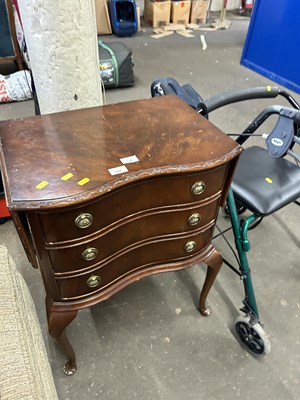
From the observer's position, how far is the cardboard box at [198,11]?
4.81 m

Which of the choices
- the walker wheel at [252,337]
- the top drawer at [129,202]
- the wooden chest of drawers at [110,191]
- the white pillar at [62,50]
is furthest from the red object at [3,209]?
the walker wheel at [252,337]

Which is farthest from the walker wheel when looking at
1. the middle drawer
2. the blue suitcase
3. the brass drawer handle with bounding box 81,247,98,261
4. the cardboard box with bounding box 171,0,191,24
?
the cardboard box with bounding box 171,0,191,24

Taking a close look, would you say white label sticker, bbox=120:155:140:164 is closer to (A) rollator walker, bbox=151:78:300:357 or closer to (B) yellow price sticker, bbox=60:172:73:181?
(B) yellow price sticker, bbox=60:172:73:181

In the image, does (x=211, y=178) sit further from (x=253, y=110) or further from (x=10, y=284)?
(x=253, y=110)

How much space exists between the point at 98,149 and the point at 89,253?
0.94ft

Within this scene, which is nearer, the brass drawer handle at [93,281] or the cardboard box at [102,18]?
the brass drawer handle at [93,281]

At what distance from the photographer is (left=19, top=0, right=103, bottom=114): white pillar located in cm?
110

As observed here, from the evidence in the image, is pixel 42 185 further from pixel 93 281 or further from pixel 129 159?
pixel 93 281

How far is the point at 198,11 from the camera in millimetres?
4906

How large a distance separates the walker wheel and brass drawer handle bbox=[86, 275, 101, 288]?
649 mm

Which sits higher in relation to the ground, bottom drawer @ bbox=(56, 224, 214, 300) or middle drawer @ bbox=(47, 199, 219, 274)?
middle drawer @ bbox=(47, 199, 219, 274)

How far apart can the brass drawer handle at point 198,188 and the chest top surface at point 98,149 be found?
A: 7 cm

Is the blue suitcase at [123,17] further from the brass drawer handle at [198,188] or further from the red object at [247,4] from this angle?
the brass drawer handle at [198,188]

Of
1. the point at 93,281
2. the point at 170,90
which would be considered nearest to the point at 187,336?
the point at 93,281
